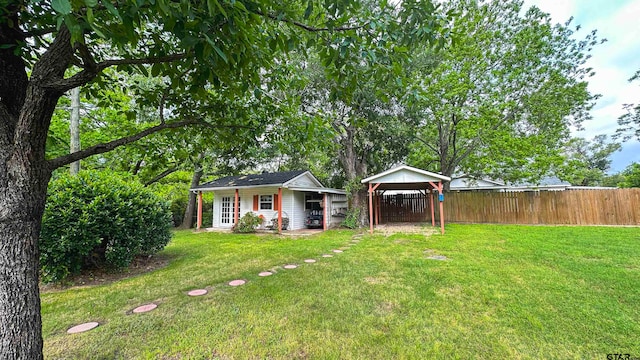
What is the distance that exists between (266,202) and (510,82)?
1264 centimetres

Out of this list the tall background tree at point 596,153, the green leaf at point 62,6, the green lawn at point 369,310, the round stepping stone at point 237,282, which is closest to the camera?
the green leaf at point 62,6

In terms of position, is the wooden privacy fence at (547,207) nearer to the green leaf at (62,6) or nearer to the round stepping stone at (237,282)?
the round stepping stone at (237,282)

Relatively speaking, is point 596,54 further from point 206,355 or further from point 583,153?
point 583,153

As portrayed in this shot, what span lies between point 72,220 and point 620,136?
26203 mm

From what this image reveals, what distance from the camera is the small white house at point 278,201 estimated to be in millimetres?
12050

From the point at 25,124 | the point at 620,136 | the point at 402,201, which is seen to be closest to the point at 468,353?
the point at 25,124

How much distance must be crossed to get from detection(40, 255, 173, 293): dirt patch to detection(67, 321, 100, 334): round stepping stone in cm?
191

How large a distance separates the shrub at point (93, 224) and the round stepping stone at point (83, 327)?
1.94 m

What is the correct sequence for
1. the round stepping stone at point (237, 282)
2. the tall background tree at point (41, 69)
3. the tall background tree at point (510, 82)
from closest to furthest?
the tall background tree at point (41, 69)
the round stepping stone at point (237, 282)
the tall background tree at point (510, 82)

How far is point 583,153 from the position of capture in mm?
28594

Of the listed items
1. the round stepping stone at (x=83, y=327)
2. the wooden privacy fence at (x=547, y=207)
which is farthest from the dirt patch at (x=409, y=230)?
the round stepping stone at (x=83, y=327)

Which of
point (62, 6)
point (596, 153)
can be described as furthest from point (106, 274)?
point (596, 153)

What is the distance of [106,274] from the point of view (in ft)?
15.9

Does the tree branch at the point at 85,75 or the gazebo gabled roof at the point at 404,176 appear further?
the gazebo gabled roof at the point at 404,176
